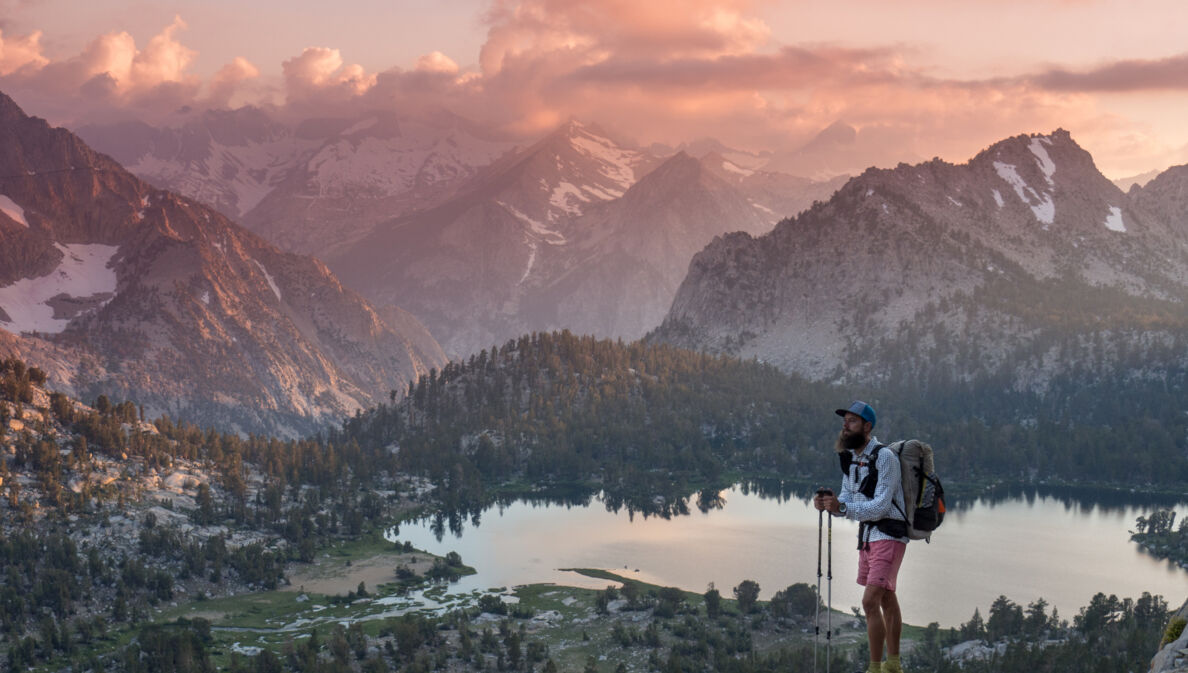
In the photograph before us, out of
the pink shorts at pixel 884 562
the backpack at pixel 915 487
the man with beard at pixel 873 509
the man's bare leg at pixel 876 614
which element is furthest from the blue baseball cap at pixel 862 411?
the man's bare leg at pixel 876 614

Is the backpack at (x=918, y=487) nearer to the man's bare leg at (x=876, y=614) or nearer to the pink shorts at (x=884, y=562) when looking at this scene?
the pink shorts at (x=884, y=562)

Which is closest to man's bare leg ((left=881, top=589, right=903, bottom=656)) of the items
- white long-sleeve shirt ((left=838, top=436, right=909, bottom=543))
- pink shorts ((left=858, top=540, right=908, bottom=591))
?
pink shorts ((left=858, top=540, right=908, bottom=591))

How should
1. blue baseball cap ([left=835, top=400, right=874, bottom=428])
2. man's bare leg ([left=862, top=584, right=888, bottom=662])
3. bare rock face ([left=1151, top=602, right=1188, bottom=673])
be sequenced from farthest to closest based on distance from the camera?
man's bare leg ([left=862, top=584, right=888, bottom=662])
blue baseball cap ([left=835, top=400, right=874, bottom=428])
bare rock face ([left=1151, top=602, right=1188, bottom=673])

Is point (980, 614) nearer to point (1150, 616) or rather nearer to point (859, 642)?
point (1150, 616)

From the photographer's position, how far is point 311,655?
400 ft

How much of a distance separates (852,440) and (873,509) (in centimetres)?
183

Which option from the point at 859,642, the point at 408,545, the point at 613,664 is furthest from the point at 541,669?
the point at 408,545

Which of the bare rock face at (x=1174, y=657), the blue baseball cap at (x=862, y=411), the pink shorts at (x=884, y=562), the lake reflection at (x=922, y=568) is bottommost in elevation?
the lake reflection at (x=922, y=568)

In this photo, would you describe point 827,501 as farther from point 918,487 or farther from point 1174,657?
point 1174,657

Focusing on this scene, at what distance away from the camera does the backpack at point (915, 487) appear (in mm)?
31516

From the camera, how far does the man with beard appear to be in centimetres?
3133

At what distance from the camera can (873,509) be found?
103 feet

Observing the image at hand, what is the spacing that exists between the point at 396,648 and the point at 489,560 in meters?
60.9

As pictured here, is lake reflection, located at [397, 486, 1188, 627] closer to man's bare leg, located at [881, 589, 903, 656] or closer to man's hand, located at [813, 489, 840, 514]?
man's bare leg, located at [881, 589, 903, 656]
